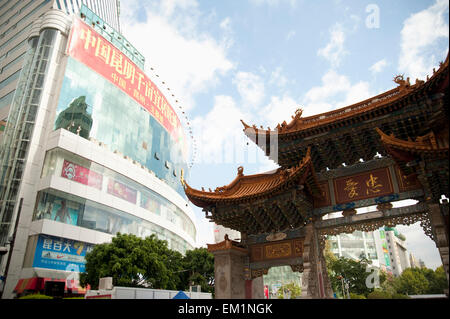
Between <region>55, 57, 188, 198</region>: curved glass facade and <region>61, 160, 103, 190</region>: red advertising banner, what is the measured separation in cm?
374

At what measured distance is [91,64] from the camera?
1432 inches

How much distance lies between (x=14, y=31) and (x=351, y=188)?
161 feet

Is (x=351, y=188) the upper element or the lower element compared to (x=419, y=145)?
lower

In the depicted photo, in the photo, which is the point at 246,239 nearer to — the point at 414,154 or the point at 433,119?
the point at 414,154

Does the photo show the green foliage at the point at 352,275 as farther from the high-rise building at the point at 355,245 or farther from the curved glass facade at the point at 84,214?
the high-rise building at the point at 355,245

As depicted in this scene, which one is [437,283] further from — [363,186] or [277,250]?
[277,250]

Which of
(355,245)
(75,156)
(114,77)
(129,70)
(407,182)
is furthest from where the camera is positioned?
(355,245)

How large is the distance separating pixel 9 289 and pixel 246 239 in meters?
23.2

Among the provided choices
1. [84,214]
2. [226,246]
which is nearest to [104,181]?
[84,214]

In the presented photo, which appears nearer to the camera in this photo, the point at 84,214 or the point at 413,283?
the point at 84,214

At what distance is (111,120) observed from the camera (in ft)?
123

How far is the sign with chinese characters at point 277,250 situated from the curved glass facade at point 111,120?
16593mm

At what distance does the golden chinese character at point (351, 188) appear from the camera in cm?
1131
